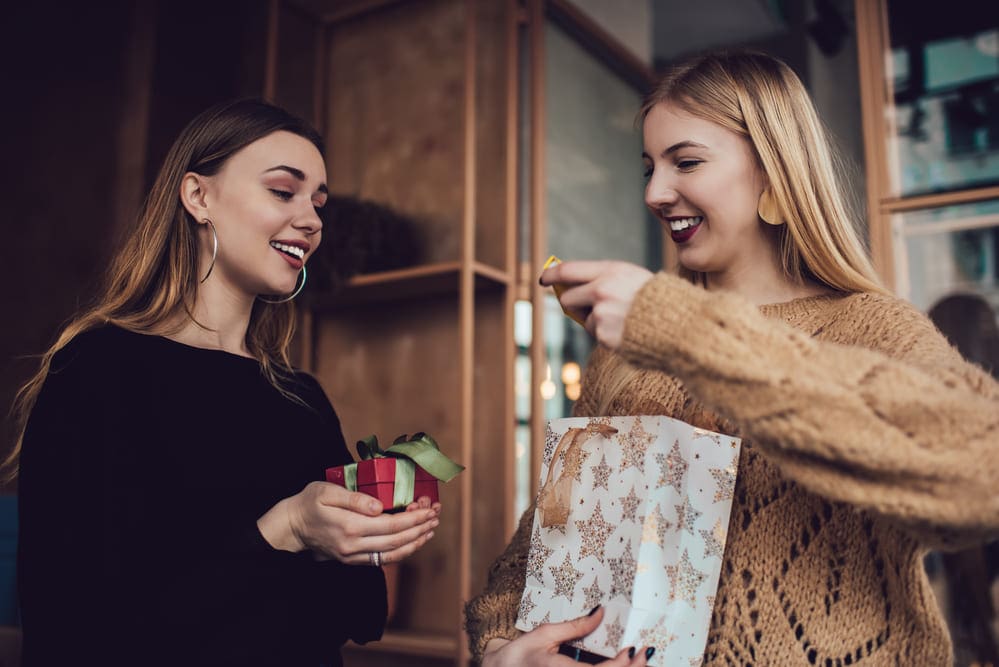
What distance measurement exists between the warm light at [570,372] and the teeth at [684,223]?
5.49 feet

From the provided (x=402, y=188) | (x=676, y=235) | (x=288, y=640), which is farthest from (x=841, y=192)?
(x=402, y=188)

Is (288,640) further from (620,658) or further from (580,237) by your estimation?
(580,237)

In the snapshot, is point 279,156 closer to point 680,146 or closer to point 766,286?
point 680,146

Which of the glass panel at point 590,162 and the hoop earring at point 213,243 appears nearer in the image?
the hoop earring at point 213,243

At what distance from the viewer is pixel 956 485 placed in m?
0.73

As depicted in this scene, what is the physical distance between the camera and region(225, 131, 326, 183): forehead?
1300mm

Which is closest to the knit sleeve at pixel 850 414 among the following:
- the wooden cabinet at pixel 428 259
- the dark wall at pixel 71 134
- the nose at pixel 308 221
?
the nose at pixel 308 221

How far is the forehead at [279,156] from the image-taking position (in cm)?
130

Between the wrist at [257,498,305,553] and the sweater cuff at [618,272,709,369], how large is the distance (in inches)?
20.3

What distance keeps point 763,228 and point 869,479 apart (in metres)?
0.47

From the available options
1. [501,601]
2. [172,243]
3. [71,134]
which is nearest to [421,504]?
[501,601]

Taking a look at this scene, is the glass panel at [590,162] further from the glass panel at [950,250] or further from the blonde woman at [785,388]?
the blonde woman at [785,388]

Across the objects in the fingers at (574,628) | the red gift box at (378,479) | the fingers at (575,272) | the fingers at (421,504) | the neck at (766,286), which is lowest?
the fingers at (574,628)

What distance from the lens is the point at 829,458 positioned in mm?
746
